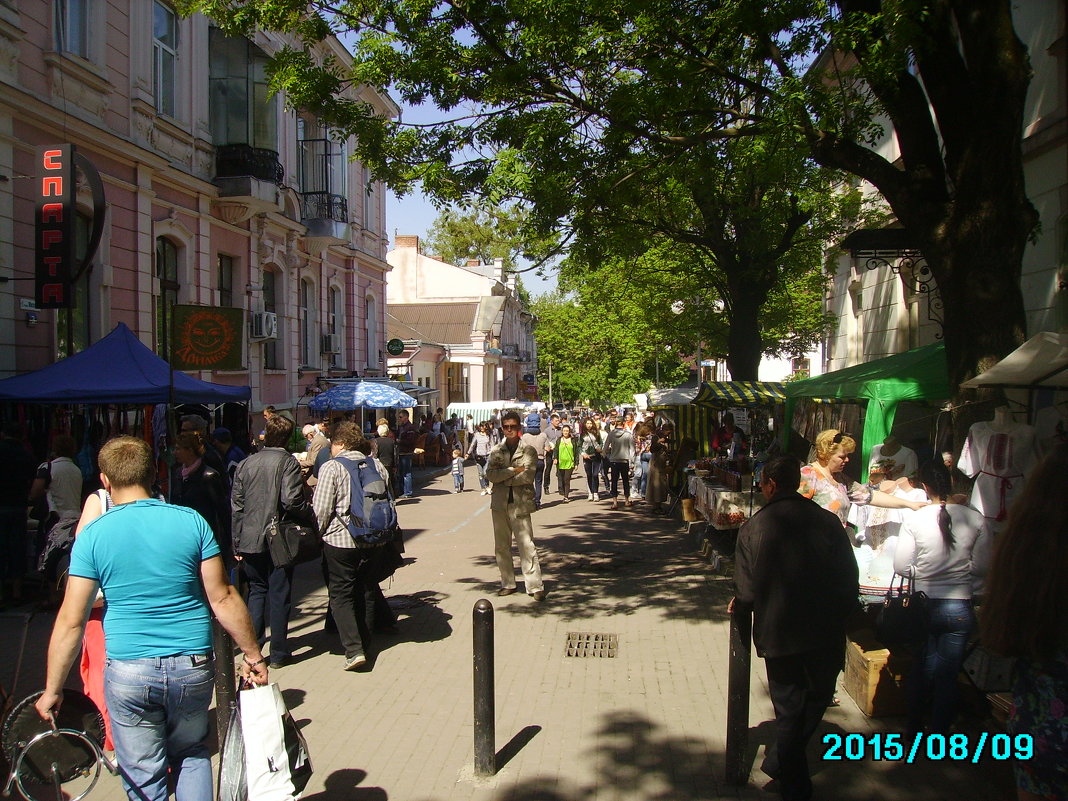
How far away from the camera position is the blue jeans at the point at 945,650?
15.3ft

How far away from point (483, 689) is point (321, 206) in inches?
792

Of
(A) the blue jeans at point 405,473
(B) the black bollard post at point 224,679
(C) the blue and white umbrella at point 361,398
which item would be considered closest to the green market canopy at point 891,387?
(B) the black bollard post at point 224,679

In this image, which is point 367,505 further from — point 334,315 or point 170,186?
point 334,315

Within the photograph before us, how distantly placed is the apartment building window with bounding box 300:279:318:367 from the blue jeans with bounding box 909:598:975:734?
2011 cm

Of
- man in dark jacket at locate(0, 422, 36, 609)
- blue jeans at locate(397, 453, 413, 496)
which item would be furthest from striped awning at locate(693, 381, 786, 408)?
→ man in dark jacket at locate(0, 422, 36, 609)

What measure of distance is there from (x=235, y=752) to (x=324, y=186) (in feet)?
71.6

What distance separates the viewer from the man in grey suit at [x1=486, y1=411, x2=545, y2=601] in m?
8.34

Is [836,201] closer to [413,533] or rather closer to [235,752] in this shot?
[413,533]

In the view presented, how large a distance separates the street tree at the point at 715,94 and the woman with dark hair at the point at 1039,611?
13.2 ft

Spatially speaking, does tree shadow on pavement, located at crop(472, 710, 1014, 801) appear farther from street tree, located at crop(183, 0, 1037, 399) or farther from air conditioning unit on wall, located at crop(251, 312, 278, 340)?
air conditioning unit on wall, located at crop(251, 312, 278, 340)

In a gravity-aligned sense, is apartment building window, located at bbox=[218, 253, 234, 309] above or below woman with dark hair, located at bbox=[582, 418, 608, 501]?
above

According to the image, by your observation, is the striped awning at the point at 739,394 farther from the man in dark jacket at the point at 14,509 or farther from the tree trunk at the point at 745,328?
the man in dark jacket at the point at 14,509

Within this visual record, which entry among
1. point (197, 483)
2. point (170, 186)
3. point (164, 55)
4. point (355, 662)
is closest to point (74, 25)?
point (164, 55)

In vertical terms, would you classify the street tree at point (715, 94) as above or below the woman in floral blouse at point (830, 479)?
above
